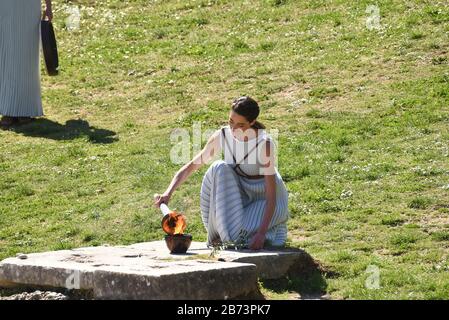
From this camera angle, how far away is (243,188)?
916cm

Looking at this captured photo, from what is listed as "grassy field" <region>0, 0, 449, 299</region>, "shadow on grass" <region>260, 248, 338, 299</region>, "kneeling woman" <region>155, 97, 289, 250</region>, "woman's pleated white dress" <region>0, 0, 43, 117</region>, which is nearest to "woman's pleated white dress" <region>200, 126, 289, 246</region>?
"kneeling woman" <region>155, 97, 289, 250</region>

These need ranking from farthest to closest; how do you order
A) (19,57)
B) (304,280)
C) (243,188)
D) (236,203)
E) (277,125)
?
(19,57), (277,125), (243,188), (236,203), (304,280)

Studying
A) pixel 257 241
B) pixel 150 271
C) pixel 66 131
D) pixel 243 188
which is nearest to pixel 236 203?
pixel 243 188

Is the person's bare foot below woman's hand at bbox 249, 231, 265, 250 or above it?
above

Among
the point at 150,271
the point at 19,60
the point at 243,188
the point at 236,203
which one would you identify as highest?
the point at 19,60

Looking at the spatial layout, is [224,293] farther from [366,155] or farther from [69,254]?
[366,155]

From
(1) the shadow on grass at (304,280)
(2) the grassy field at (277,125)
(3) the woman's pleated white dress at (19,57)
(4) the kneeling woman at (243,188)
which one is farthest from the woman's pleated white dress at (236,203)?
(3) the woman's pleated white dress at (19,57)

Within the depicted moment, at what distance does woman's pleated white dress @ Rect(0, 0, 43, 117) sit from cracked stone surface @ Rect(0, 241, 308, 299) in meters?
6.60

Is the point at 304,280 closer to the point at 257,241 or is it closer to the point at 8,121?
the point at 257,241

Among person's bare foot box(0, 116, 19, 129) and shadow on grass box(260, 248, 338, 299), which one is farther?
person's bare foot box(0, 116, 19, 129)

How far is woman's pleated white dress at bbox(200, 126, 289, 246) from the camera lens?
8969mm

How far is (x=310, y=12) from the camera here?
58.5ft

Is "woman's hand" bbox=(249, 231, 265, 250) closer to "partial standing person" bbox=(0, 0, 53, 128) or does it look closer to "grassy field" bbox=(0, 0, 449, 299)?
"grassy field" bbox=(0, 0, 449, 299)

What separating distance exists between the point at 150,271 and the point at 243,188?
5.52 ft
